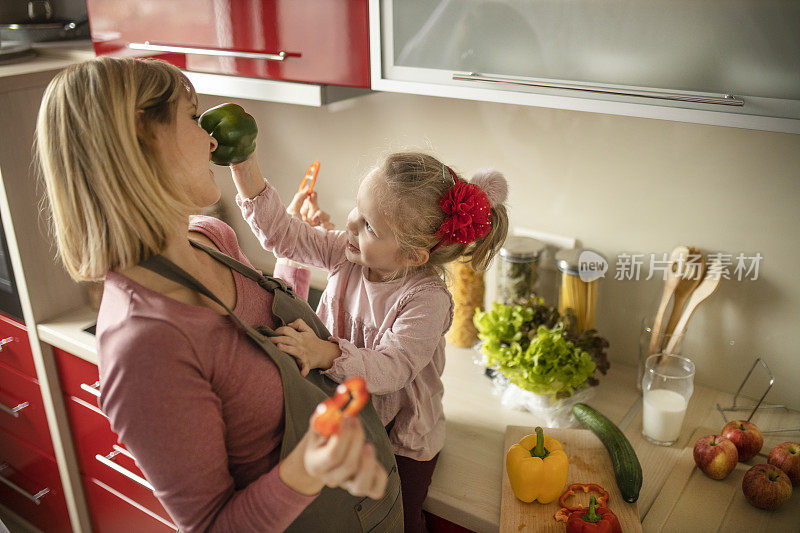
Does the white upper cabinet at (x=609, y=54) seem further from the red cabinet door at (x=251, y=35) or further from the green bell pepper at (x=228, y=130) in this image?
the green bell pepper at (x=228, y=130)

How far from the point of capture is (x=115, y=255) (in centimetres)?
79

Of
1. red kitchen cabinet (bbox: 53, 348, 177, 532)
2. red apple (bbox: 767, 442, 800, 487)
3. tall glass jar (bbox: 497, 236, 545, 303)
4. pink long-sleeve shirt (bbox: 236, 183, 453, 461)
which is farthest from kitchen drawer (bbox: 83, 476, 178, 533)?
red apple (bbox: 767, 442, 800, 487)

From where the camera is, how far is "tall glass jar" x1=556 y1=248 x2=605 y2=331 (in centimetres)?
142

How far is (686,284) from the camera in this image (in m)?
1.37

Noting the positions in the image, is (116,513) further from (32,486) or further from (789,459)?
(789,459)

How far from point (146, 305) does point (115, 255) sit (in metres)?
0.07

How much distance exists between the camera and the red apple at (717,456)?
1170 mm

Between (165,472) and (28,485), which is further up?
(165,472)

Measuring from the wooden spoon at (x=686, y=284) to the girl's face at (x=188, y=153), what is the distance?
97cm

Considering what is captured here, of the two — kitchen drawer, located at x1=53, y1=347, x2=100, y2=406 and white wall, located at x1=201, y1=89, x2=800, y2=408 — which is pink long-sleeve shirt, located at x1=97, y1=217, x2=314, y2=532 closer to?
white wall, located at x1=201, y1=89, x2=800, y2=408

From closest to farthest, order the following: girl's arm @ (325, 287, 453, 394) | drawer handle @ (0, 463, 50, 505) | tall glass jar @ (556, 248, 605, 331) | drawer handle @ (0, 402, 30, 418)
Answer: girl's arm @ (325, 287, 453, 394), tall glass jar @ (556, 248, 605, 331), drawer handle @ (0, 402, 30, 418), drawer handle @ (0, 463, 50, 505)

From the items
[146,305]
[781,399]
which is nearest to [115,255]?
[146,305]

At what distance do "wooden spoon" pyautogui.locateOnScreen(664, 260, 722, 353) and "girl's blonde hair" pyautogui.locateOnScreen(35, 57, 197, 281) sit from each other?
105 centimetres

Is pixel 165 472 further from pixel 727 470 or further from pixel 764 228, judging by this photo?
pixel 764 228
